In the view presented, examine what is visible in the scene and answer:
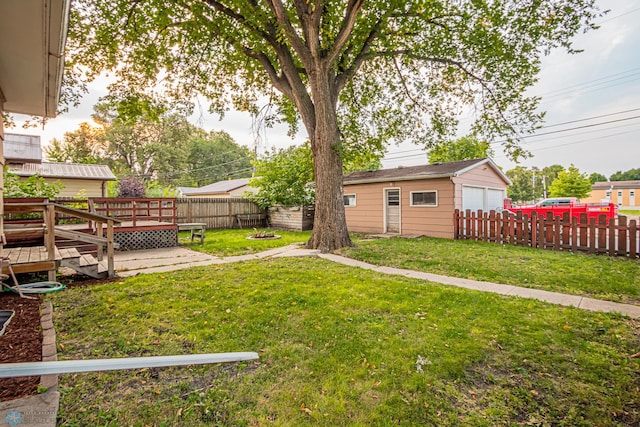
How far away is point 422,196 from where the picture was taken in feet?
38.2

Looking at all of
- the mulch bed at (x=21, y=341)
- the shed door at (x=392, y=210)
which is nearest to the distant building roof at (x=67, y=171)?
the mulch bed at (x=21, y=341)

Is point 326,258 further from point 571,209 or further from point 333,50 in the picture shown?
point 571,209

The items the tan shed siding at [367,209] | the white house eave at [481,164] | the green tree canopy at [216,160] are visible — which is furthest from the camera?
the green tree canopy at [216,160]

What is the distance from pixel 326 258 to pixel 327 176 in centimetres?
233

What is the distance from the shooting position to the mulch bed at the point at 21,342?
6.39 ft

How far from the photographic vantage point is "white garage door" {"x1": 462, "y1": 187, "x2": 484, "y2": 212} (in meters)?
11.3

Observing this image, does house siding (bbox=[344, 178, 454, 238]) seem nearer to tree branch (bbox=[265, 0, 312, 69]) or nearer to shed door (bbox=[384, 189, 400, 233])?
shed door (bbox=[384, 189, 400, 233])

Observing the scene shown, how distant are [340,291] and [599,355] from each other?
9.25ft

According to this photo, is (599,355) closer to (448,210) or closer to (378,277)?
(378,277)

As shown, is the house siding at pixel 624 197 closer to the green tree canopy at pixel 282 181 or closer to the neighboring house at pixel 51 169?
the green tree canopy at pixel 282 181

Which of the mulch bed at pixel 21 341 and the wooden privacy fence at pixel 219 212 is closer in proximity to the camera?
the mulch bed at pixel 21 341

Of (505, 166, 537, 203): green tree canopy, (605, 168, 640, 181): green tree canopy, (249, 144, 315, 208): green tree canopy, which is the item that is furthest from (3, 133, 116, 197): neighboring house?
(605, 168, 640, 181): green tree canopy

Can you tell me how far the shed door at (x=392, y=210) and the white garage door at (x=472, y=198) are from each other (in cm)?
254

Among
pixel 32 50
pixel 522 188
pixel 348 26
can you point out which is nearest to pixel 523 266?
pixel 348 26
